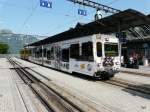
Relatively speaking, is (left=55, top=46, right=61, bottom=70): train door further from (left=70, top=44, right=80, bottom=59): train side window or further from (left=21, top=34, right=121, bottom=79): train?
(left=21, top=34, right=121, bottom=79): train

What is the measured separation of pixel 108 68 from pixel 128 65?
1371 cm

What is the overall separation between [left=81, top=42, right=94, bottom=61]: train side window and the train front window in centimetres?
102

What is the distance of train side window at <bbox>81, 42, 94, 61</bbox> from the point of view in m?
17.6

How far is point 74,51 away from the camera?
67.7 ft

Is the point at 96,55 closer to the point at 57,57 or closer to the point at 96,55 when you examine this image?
the point at 96,55

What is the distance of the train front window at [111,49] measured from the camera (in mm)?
17953

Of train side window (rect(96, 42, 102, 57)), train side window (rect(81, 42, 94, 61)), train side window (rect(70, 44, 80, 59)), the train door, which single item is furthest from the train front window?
the train door

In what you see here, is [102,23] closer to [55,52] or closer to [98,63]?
[55,52]

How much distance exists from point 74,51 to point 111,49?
133 inches

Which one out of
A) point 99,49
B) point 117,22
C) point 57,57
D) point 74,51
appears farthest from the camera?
point 57,57

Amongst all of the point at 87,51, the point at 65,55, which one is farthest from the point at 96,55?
the point at 65,55

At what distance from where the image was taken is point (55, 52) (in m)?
27.5

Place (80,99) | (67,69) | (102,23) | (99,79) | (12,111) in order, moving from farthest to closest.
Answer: (102,23), (67,69), (99,79), (80,99), (12,111)

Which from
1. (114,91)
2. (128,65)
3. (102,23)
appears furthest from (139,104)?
(128,65)
